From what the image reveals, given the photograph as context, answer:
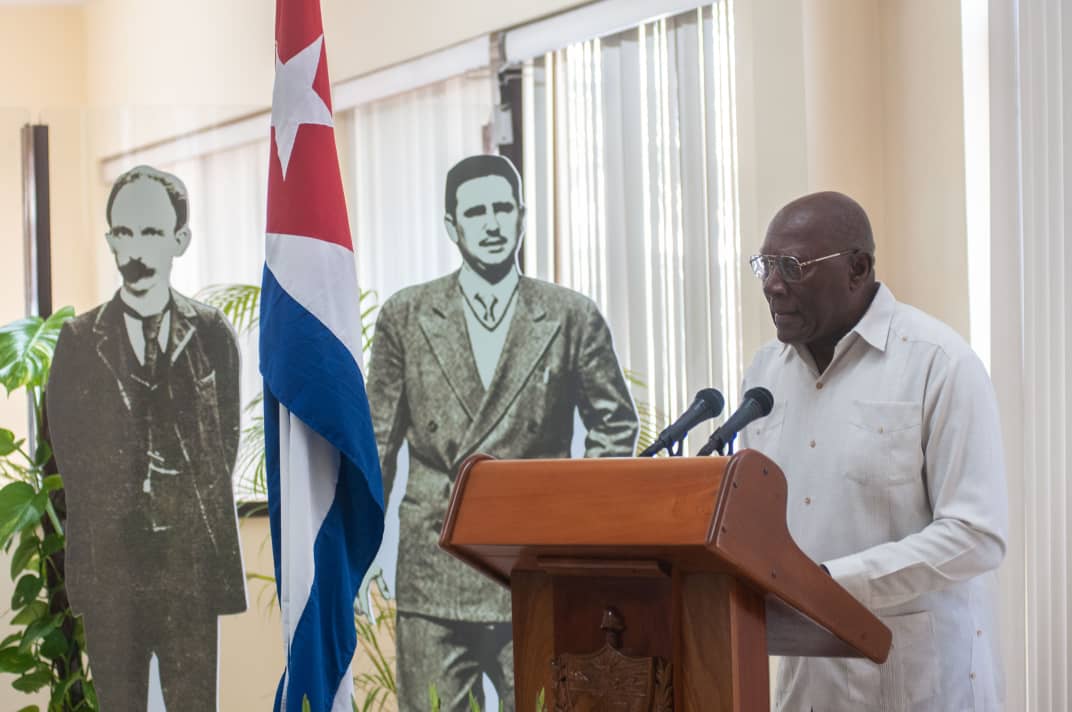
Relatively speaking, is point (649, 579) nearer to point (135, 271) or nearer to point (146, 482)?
point (146, 482)

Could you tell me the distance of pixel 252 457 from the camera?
4.02 m

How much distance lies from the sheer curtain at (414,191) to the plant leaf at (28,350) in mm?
921

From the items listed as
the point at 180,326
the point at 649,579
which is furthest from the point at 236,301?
the point at 649,579

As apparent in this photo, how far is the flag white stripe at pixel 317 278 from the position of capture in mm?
2902

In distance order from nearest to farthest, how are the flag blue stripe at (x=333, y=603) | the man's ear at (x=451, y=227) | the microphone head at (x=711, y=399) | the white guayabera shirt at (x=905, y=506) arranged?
the microphone head at (x=711, y=399), the white guayabera shirt at (x=905, y=506), the flag blue stripe at (x=333, y=603), the man's ear at (x=451, y=227)

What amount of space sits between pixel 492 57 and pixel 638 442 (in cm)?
161

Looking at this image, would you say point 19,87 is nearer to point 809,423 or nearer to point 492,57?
point 492,57

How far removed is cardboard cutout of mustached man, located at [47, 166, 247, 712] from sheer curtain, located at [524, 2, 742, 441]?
1098 mm

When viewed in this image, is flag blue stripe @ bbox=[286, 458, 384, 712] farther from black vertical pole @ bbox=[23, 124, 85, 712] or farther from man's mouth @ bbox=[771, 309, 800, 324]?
black vertical pole @ bbox=[23, 124, 85, 712]

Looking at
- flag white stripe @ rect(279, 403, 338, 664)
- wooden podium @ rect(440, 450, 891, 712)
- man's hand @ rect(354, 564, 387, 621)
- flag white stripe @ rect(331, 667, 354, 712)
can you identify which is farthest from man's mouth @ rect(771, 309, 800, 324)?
man's hand @ rect(354, 564, 387, 621)

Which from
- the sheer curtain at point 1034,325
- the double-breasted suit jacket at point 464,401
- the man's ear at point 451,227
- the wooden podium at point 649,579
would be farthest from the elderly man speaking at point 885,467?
the man's ear at point 451,227

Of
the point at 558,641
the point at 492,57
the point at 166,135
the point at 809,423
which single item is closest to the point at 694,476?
the point at 558,641

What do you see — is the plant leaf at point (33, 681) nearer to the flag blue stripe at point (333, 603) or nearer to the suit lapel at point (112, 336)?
the suit lapel at point (112, 336)

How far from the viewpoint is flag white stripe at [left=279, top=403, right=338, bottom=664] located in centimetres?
281
